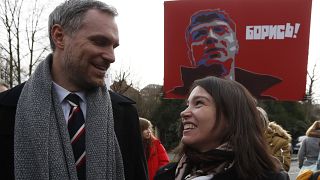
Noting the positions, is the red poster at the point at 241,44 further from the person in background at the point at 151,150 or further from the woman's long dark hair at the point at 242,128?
the woman's long dark hair at the point at 242,128

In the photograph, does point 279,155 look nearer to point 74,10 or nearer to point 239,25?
point 239,25

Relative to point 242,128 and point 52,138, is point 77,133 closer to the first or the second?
point 52,138

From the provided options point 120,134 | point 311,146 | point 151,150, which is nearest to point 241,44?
point 151,150

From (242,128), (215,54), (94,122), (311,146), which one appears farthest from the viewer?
(311,146)

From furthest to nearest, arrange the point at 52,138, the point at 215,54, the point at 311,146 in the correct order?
the point at 311,146 < the point at 215,54 < the point at 52,138

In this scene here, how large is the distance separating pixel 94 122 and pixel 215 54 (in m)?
2.86

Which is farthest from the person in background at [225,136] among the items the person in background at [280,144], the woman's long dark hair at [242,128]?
the person in background at [280,144]

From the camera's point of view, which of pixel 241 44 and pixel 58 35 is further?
pixel 241 44

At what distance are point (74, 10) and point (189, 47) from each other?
2927 mm

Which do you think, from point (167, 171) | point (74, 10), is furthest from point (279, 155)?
point (74, 10)

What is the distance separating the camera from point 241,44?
186 inches

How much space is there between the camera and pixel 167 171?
2479mm

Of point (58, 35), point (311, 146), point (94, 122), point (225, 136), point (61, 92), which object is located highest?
point (58, 35)

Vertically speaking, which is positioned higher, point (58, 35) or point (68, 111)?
point (58, 35)
